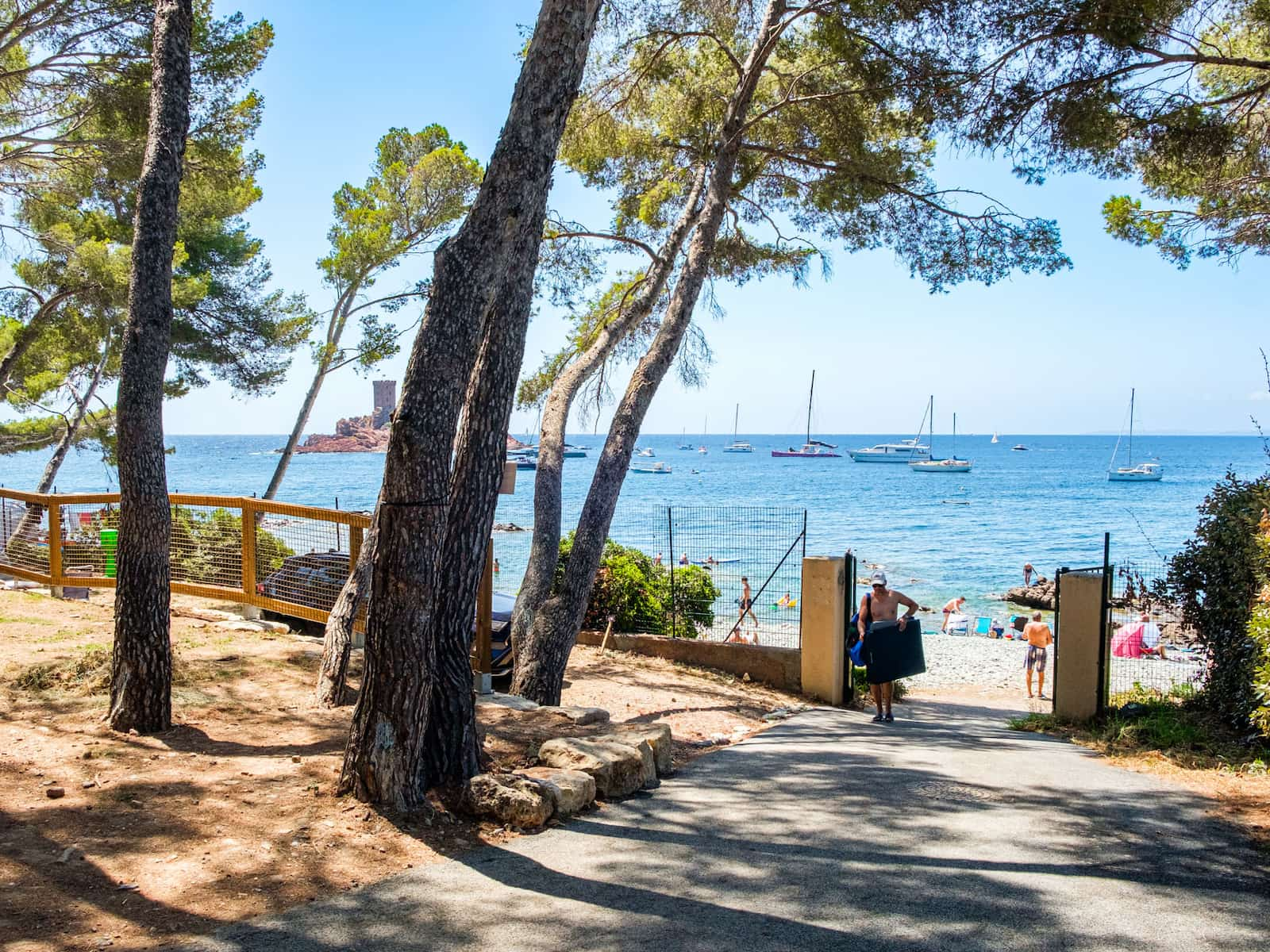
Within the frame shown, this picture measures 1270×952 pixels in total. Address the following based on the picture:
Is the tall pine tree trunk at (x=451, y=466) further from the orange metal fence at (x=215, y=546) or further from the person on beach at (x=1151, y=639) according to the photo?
the person on beach at (x=1151, y=639)

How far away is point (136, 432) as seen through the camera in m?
6.07

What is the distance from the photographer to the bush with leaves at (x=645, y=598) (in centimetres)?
1309

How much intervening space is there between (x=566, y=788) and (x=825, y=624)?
6.37 metres

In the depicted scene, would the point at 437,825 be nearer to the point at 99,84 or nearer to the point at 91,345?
the point at 99,84

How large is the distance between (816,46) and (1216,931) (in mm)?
10303

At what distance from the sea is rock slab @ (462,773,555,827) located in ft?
24.5

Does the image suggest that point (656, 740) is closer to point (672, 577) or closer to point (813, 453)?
point (672, 577)

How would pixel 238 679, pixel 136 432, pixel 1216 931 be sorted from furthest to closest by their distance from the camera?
pixel 238 679
pixel 136 432
pixel 1216 931

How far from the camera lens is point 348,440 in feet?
458

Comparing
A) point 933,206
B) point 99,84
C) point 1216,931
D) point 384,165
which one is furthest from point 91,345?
point 1216,931

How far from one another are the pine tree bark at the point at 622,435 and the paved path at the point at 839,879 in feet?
9.83

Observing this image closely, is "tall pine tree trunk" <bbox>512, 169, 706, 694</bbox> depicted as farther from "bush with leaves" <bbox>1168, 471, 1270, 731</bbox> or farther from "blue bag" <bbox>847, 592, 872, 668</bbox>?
"bush with leaves" <bbox>1168, 471, 1270, 731</bbox>

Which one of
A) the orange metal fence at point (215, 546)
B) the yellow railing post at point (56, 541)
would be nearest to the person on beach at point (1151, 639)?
the orange metal fence at point (215, 546)

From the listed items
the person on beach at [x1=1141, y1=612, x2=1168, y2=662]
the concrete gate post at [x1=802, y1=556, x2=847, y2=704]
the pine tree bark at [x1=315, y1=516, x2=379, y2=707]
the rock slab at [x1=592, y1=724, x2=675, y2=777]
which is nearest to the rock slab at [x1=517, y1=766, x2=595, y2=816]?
the rock slab at [x1=592, y1=724, x2=675, y2=777]
